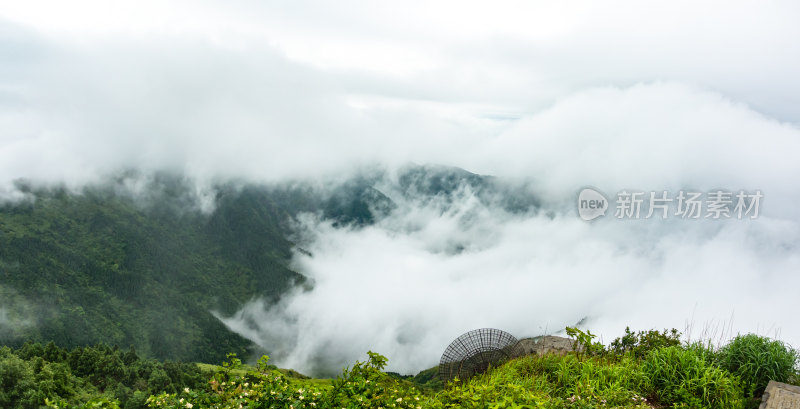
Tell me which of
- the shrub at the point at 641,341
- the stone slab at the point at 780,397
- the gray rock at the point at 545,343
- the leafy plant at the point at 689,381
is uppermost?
the gray rock at the point at 545,343

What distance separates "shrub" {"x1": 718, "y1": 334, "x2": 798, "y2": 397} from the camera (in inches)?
333

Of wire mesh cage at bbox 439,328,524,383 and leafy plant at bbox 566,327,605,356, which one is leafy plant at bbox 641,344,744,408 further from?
wire mesh cage at bbox 439,328,524,383

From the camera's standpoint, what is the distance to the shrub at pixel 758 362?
8.45 m

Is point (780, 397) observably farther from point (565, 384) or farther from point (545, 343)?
point (545, 343)

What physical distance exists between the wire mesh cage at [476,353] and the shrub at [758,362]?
515 cm

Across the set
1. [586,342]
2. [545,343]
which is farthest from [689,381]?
[545,343]

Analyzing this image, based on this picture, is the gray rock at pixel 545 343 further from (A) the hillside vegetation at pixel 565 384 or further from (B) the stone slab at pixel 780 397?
(B) the stone slab at pixel 780 397

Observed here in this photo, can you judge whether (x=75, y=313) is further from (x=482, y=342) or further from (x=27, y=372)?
(x=482, y=342)

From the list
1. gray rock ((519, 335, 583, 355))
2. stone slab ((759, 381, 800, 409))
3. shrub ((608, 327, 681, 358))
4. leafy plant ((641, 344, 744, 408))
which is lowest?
stone slab ((759, 381, 800, 409))

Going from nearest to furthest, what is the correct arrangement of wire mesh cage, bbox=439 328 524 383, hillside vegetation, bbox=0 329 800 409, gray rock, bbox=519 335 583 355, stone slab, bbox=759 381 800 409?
hillside vegetation, bbox=0 329 800 409
stone slab, bbox=759 381 800 409
wire mesh cage, bbox=439 328 524 383
gray rock, bbox=519 335 583 355

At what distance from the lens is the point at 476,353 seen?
12.4m

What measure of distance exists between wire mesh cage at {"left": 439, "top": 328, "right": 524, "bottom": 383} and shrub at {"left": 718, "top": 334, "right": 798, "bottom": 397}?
A: 5.15 metres

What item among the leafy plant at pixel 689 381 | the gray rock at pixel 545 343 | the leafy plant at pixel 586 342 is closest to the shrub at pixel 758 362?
the leafy plant at pixel 689 381

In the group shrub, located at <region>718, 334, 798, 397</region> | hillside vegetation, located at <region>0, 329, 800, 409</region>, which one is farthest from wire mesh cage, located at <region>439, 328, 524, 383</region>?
shrub, located at <region>718, 334, 798, 397</region>
